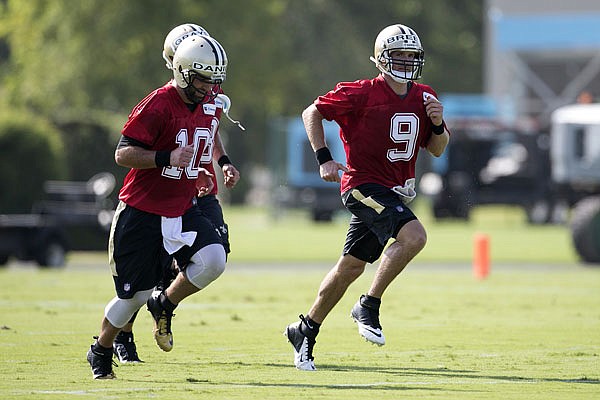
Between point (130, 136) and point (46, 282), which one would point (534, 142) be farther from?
A: point (130, 136)

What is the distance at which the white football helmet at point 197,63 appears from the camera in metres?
9.11

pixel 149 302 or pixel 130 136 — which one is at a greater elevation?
pixel 130 136

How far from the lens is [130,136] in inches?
356

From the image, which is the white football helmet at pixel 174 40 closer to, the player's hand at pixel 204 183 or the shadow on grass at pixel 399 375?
the player's hand at pixel 204 183

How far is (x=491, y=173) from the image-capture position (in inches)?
1576

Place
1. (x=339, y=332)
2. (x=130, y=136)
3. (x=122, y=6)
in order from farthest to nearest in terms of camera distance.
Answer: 1. (x=122, y=6)
2. (x=339, y=332)
3. (x=130, y=136)

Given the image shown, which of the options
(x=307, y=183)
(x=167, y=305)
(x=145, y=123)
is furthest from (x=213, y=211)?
(x=307, y=183)

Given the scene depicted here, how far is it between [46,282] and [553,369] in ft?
33.6

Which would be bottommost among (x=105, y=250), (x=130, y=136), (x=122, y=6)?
(x=105, y=250)

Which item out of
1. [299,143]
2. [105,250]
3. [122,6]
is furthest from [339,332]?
[122,6]

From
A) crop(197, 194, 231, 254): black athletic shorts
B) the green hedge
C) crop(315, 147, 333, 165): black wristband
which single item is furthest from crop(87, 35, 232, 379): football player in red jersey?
the green hedge

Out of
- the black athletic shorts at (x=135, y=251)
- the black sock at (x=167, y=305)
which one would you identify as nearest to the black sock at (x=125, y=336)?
the black sock at (x=167, y=305)

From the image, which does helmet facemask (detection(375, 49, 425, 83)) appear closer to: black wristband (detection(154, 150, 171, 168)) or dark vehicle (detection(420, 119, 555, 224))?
black wristband (detection(154, 150, 171, 168))

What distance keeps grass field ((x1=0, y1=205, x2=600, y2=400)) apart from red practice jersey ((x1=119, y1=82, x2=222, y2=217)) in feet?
3.70
